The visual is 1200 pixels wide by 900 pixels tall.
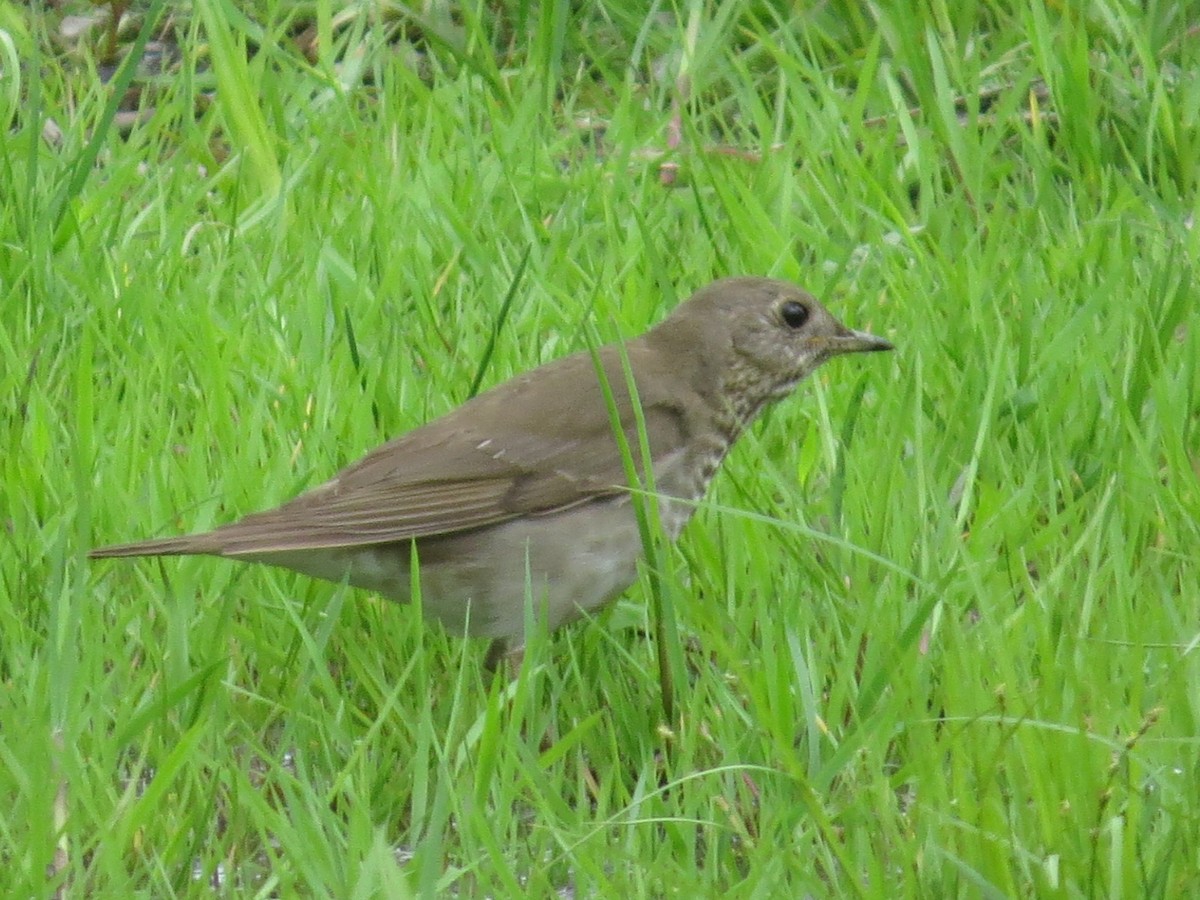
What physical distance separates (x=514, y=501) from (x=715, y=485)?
697 mm

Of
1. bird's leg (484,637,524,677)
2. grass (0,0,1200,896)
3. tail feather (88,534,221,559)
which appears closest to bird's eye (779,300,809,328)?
grass (0,0,1200,896)

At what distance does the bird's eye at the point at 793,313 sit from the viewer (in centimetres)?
523

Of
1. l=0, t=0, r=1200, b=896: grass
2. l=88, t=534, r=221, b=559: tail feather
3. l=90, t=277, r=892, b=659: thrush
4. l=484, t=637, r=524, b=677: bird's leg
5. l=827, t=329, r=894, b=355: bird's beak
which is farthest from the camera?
l=827, t=329, r=894, b=355: bird's beak

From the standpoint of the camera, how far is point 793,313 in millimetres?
5238

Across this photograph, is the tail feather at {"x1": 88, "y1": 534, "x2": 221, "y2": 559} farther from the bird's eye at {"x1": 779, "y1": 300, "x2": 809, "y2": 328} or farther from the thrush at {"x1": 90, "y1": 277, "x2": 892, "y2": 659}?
the bird's eye at {"x1": 779, "y1": 300, "x2": 809, "y2": 328}

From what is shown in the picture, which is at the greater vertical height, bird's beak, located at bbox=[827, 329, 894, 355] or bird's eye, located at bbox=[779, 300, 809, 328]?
bird's eye, located at bbox=[779, 300, 809, 328]

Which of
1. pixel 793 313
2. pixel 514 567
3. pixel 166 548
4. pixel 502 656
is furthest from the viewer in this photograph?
pixel 793 313

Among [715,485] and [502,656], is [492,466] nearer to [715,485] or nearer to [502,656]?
[502,656]

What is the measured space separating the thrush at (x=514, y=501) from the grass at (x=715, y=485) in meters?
0.12

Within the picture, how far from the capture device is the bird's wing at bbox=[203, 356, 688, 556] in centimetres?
456

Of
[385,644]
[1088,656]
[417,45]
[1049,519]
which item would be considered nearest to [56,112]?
[417,45]

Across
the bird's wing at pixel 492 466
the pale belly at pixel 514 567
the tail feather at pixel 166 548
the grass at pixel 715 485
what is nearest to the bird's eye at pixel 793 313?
the grass at pixel 715 485

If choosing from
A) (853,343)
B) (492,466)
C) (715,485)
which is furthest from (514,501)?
(853,343)

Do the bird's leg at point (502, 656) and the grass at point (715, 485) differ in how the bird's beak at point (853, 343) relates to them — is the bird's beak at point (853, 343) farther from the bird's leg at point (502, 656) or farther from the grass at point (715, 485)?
the bird's leg at point (502, 656)
